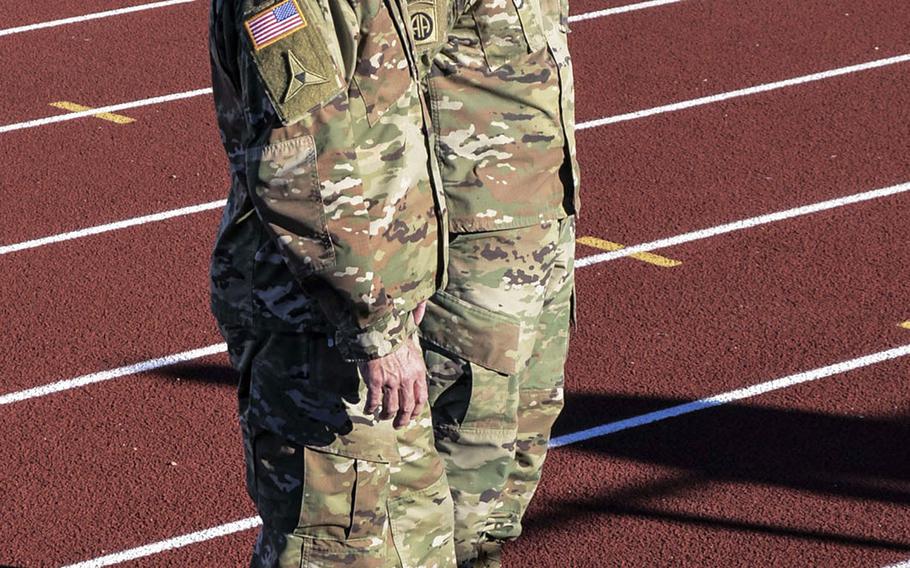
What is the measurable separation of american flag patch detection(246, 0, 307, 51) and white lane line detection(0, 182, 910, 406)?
114 inches

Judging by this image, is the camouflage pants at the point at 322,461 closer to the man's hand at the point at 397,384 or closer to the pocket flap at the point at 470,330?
the man's hand at the point at 397,384

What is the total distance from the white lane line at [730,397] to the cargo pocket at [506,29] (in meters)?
1.76

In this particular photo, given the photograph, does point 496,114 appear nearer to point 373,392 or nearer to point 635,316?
point 373,392

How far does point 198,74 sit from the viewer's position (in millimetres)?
8633

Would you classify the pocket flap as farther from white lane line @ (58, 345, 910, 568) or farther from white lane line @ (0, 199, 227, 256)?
white lane line @ (0, 199, 227, 256)

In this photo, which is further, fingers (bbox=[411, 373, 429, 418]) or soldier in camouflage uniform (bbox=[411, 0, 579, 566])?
soldier in camouflage uniform (bbox=[411, 0, 579, 566])

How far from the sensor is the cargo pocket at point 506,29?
321 centimetres

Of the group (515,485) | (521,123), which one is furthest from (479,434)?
(521,123)

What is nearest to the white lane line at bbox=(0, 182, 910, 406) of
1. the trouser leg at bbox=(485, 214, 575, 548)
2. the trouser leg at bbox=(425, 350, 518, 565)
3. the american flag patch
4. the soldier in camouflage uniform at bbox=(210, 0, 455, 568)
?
the trouser leg at bbox=(485, 214, 575, 548)

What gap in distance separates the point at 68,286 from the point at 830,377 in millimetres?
3085

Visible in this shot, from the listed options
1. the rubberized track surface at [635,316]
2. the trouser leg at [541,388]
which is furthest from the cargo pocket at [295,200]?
the rubberized track surface at [635,316]

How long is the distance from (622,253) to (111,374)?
220cm

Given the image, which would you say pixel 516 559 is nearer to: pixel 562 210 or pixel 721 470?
pixel 721 470

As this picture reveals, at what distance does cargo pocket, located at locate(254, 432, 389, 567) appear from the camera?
2.79 meters
